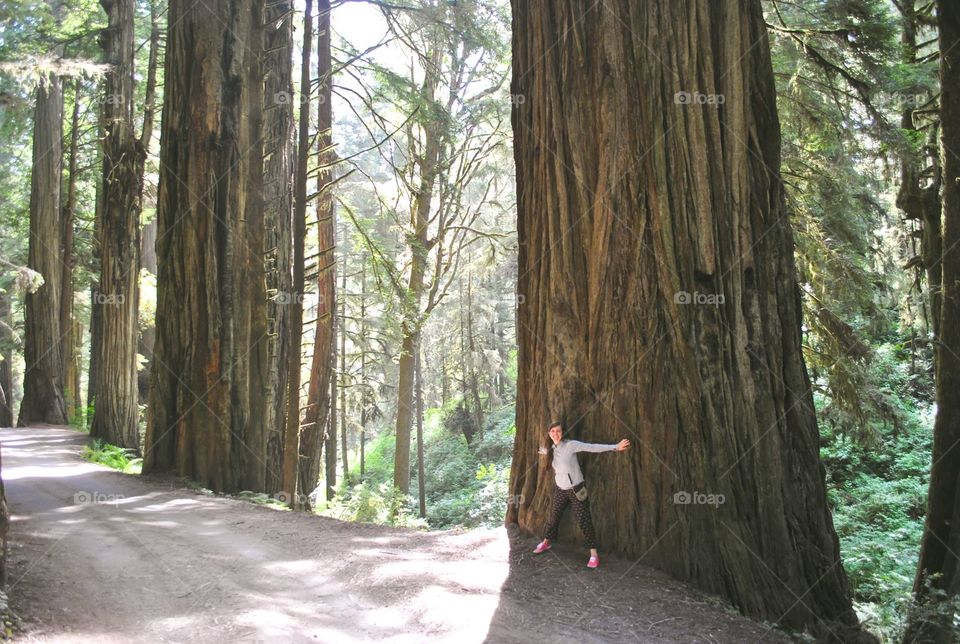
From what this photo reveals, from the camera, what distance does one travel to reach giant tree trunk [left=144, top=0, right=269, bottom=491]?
973 centimetres

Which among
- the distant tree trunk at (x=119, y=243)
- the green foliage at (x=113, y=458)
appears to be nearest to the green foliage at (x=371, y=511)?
the green foliage at (x=113, y=458)

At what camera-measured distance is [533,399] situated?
6.75m

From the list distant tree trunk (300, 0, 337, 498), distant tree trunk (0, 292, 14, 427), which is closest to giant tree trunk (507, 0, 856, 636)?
distant tree trunk (300, 0, 337, 498)

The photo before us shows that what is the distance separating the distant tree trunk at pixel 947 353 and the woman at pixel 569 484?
10.8 feet

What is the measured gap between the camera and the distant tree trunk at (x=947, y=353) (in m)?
6.81

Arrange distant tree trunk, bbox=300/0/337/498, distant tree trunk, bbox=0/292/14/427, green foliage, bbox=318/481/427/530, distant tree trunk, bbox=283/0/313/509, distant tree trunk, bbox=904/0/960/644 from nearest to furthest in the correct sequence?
distant tree trunk, bbox=904/0/960/644 → distant tree trunk, bbox=283/0/313/509 → green foliage, bbox=318/481/427/530 → distant tree trunk, bbox=300/0/337/498 → distant tree trunk, bbox=0/292/14/427

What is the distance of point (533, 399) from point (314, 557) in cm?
233

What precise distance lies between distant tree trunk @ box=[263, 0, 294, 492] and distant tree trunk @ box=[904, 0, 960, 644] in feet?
25.9

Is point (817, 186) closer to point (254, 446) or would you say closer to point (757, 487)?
point (757, 487)

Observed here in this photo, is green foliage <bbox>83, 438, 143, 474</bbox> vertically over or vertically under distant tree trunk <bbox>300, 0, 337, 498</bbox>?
under

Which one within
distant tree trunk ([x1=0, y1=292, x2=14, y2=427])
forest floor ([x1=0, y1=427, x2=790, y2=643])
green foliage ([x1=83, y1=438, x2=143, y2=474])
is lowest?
forest floor ([x1=0, y1=427, x2=790, y2=643])

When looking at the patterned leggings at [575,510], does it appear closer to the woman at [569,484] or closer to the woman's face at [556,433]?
the woman at [569,484]

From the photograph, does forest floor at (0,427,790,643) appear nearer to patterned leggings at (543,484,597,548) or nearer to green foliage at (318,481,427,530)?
patterned leggings at (543,484,597,548)

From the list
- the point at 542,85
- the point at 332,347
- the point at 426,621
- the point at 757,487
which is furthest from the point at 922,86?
the point at 332,347
